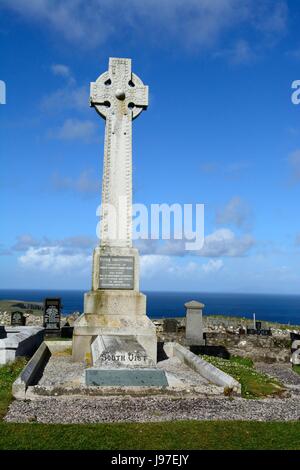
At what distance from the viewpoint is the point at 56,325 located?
22047mm

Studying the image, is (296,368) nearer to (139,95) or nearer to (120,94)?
(139,95)

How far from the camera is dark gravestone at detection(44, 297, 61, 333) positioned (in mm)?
21812

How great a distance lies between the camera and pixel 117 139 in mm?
13484

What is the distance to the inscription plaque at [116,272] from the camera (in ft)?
41.6

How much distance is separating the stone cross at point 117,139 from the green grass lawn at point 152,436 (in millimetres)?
6979

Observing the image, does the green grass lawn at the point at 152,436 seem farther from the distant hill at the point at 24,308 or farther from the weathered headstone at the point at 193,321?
the distant hill at the point at 24,308

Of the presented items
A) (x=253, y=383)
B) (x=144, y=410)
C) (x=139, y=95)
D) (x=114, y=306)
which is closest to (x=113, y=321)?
(x=114, y=306)

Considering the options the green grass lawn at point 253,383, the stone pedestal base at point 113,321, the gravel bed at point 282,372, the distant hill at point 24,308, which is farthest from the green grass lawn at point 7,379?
the distant hill at point 24,308

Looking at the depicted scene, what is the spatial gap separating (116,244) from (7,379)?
15.8ft

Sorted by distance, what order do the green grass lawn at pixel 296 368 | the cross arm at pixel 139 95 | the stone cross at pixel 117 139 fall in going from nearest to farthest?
1. the stone cross at pixel 117 139
2. the cross arm at pixel 139 95
3. the green grass lawn at pixel 296 368
